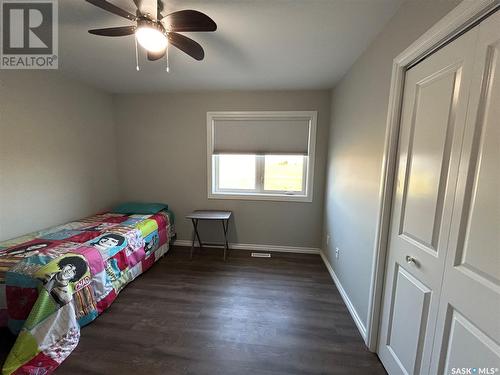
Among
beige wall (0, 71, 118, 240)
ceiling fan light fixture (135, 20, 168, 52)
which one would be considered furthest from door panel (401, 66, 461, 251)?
beige wall (0, 71, 118, 240)

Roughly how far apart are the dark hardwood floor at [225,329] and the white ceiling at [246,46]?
2414 mm

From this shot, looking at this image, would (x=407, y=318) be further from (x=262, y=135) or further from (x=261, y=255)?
(x=262, y=135)

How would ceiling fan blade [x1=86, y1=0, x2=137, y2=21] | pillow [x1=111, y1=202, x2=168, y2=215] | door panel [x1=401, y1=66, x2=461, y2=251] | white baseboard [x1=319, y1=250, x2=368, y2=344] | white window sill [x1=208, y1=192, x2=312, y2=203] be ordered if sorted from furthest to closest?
white window sill [x1=208, y1=192, x2=312, y2=203]
pillow [x1=111, y1=202, x2=168, y2=215]
white baseboard [x1=319, y1=250, x2=368, y2=344]
ceiling fan blade [x1=86, y1=0, x2=137, y2=21]
door panel [x1=401, y1=66, x2=461, y2=251]

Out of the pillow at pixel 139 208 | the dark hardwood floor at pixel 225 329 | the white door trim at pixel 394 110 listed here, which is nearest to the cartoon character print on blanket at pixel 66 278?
the dark hardwood floor at pixel 225 329

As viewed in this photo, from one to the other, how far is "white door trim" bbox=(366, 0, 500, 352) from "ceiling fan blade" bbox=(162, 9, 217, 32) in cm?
120

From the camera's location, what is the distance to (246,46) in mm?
1841

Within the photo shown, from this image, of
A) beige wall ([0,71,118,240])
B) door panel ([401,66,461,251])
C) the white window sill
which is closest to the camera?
door panel ([401,66,461,251])

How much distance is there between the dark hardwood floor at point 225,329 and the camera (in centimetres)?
146

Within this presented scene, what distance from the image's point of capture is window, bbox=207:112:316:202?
310 centimetres

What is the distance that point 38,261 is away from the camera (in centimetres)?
161

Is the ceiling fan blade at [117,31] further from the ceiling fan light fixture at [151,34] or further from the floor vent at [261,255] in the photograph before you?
the floor vent at [261,255]

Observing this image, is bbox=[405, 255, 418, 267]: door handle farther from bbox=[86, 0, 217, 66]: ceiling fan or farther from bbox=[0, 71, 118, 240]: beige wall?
bbox=[0, 71, 118, 240]: beige wall

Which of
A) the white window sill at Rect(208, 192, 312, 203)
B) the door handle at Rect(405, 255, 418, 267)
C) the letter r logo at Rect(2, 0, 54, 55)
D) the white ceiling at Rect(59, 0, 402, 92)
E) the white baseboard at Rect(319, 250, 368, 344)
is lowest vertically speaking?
the white baseboard at Rect(319, 250, 368, 344)

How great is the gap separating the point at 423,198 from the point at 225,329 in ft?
5.72
